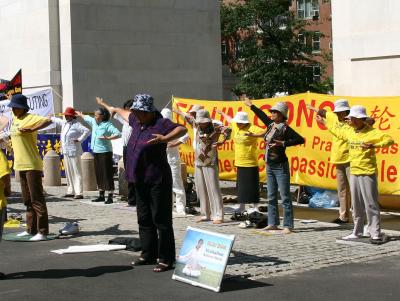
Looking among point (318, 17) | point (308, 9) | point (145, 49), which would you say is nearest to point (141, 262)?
point (145, 49)

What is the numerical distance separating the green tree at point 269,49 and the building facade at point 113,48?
28.9 m

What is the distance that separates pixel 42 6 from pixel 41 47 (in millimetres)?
1220

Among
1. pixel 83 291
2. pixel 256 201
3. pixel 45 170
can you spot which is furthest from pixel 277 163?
pixel 45 170

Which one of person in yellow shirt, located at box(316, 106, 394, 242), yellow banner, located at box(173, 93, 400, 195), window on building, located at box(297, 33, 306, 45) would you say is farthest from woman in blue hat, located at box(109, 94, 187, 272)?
window on building, located at box(297, 33, 306, 45)

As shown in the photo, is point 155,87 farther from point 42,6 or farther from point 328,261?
point 328,261

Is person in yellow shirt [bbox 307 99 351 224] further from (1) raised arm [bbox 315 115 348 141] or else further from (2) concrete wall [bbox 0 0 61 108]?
(2) concrete wall [bbox 0 0 61 108]

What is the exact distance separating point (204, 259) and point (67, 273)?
1.65 m

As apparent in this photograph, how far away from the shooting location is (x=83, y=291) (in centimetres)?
744

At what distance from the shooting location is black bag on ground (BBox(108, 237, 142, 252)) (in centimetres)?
955

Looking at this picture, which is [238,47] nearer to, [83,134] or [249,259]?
[83,134]

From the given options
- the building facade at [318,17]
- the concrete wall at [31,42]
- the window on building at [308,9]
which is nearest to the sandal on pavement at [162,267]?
the concrete wall at [31,42]

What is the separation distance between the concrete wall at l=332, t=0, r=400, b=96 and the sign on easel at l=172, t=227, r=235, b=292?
22.9 ft

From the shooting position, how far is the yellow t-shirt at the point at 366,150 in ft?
31.7

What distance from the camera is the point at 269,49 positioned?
5603cm
